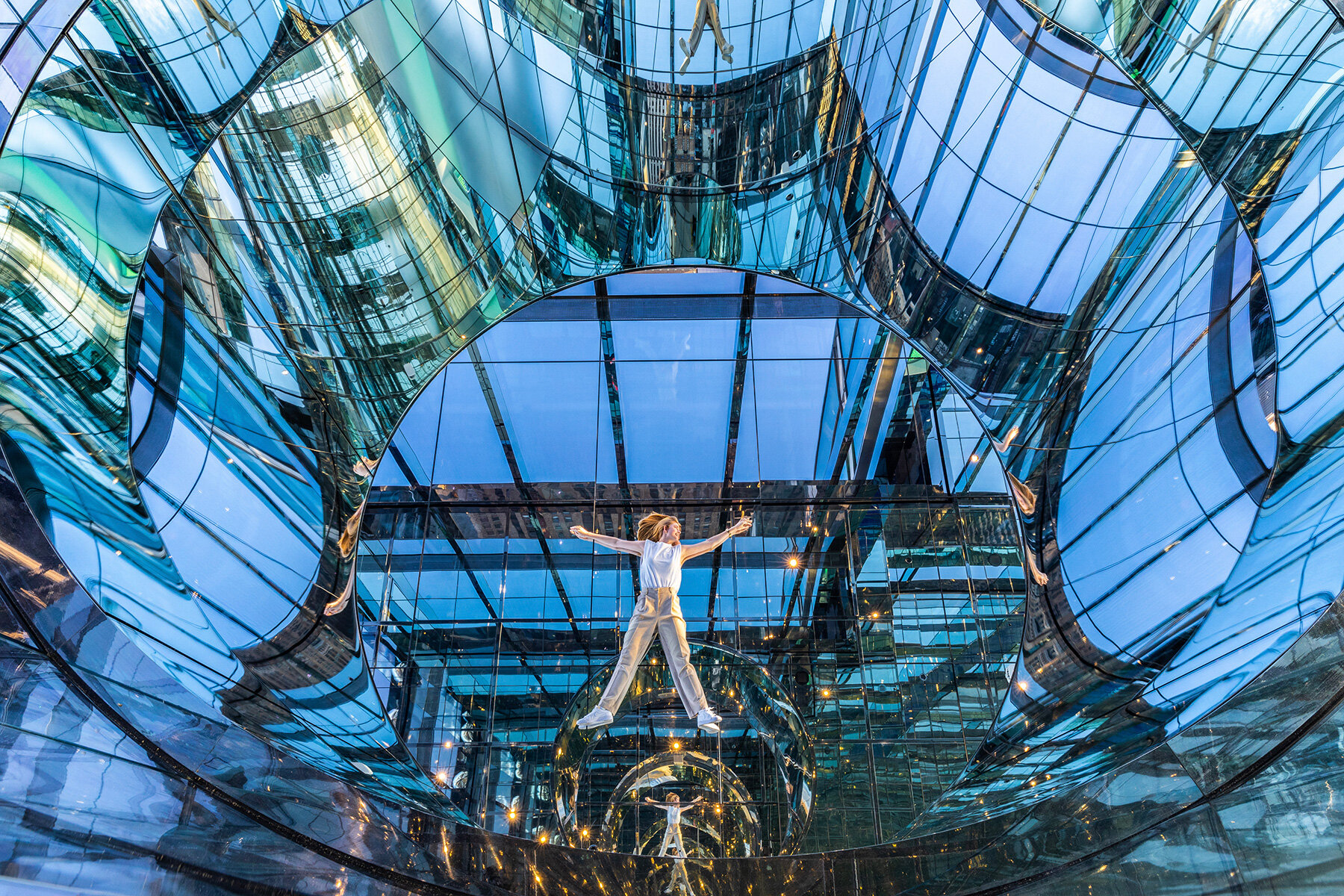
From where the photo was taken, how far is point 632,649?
32.6ft

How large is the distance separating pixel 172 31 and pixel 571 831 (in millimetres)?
10511

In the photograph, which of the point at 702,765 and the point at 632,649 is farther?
the point at 702,765

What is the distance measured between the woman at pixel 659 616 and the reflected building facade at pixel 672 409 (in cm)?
266

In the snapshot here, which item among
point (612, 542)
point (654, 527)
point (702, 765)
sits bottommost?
point (702, 765)

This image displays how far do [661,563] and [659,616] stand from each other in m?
0.58

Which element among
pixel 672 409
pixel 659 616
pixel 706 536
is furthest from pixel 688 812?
pixel 672 409

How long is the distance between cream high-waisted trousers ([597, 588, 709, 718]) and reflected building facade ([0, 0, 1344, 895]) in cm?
337

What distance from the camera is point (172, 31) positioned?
7.49 meters

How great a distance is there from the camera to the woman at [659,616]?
376 inches

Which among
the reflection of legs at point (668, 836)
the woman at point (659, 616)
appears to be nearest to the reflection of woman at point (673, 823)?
the reflection of legs at point (668, 836)

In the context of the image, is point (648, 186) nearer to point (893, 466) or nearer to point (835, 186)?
point (835, 186)

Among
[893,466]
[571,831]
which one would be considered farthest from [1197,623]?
[571,831]

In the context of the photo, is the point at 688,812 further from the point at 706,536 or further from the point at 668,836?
the point at 706,536

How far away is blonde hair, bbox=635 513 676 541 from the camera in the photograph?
30.8 feet
